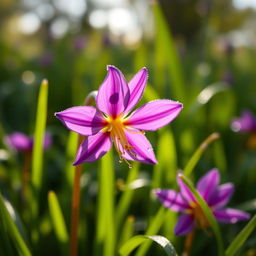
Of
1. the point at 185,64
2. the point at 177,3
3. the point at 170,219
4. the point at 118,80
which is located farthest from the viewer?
the point at 177,3

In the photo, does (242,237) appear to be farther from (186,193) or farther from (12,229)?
(12,229)

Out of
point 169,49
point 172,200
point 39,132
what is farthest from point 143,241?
point 169,49

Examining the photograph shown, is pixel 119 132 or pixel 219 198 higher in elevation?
pixel 119 132

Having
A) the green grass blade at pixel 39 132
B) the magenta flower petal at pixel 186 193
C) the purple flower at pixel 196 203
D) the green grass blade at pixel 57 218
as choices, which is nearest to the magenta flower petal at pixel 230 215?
the purple flower at pixel 196 203

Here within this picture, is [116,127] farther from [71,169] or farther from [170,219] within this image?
[71,169]

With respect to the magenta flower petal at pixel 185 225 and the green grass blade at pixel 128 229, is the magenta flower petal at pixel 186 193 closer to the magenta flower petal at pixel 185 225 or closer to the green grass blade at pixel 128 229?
the magenta flower petal at pixel 185 225

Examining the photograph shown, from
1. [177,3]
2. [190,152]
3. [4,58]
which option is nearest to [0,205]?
[190,152]

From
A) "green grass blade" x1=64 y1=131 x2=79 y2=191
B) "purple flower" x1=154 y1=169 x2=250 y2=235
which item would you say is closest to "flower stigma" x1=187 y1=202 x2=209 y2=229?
"purple flower" x1=154 y1=169 x2=250 y2=235
